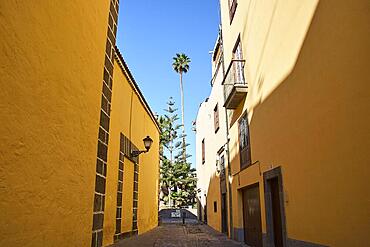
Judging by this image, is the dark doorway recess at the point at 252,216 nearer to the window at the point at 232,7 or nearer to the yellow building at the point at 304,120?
the yellow building at the point at 304,120

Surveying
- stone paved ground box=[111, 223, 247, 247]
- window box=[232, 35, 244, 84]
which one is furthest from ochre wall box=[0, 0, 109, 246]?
window box=[232, 35, 244, 84]

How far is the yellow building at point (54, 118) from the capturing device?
2.44 metres

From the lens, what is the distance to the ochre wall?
242 centimetres

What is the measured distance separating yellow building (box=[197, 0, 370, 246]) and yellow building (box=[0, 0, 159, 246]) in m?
3.41

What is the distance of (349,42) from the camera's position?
4125mm

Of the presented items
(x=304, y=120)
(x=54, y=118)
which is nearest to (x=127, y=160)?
(x=304, y=120)

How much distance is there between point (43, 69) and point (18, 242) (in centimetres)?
154

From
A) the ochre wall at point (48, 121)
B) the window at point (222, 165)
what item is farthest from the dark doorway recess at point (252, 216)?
the ochre wall at point (48, 121)

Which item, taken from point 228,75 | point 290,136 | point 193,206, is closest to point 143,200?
point 228,75

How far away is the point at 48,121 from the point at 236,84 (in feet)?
23.5

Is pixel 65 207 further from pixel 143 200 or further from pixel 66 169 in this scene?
→ pixel 143 200

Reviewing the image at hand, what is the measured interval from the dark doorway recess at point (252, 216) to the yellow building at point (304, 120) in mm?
29

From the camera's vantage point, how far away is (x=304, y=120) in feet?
18.1

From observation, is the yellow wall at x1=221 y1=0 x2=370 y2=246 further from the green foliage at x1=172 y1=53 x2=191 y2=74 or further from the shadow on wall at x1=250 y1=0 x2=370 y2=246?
the green foliage at x1=172 y1=53 x2=191 y2=74
